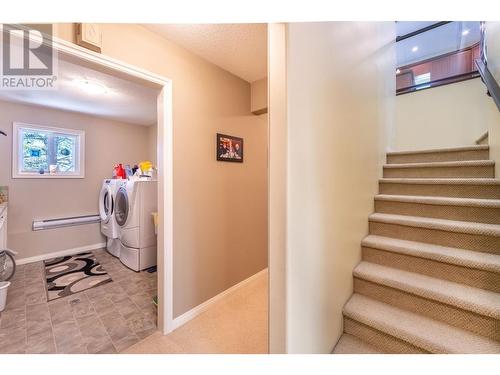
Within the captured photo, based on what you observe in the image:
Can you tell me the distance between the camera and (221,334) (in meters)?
1.71

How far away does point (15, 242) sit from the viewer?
3.11m

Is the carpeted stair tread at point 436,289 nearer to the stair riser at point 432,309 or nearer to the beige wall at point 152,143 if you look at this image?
the stair riser at point 432,309

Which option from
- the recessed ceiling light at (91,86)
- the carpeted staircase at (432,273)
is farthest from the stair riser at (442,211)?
the recessed ceiling light at (91,86)

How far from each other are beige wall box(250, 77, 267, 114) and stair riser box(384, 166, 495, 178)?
1533 millimetres

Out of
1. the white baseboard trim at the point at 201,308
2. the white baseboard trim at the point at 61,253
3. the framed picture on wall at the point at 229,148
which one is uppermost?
the framed picture on wall at the point at 229,148

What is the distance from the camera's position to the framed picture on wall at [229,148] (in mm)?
2176

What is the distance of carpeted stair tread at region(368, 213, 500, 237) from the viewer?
1.32 m

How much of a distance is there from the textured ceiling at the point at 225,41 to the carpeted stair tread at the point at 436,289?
199 cm

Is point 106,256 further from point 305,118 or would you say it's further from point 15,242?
point 305,118

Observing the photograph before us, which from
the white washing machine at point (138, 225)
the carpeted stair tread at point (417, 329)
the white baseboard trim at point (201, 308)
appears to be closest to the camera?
the carpeted stair tread at point (417, 329)

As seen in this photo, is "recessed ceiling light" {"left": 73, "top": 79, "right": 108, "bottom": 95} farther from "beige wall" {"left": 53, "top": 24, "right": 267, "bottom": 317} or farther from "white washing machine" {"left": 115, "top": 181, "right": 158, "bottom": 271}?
"beige wall" {"left": 53, "top": 24, "right": 267, "bottom": 317}

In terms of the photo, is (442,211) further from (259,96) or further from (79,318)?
(79,318)

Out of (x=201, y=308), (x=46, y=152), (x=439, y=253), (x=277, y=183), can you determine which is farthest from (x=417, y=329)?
(x=46, y=152)
